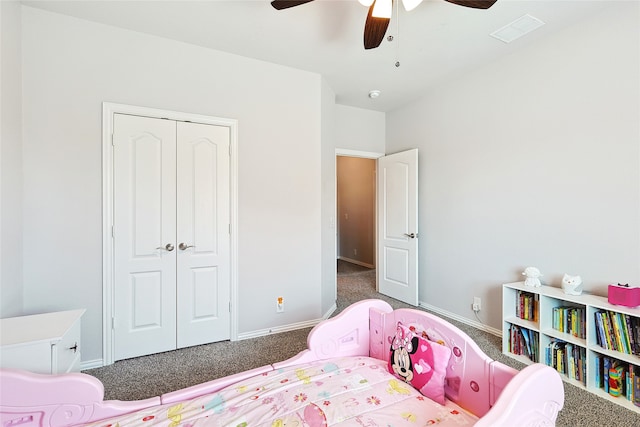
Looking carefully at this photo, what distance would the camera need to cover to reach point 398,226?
401cm

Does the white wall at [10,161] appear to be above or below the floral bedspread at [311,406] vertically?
above

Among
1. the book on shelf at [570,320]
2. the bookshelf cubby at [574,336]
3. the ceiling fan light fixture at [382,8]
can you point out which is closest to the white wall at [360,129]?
the ceiling fan light fixture at [382,8]

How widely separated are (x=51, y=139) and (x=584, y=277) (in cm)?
422

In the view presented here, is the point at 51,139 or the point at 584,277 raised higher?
the point at 51,139

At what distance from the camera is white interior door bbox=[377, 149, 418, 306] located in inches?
149

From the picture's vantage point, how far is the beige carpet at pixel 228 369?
181 cm

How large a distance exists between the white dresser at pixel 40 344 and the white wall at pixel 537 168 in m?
3.41

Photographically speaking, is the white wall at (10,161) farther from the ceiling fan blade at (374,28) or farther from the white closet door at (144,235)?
the ceiling fan blade at (374,28)

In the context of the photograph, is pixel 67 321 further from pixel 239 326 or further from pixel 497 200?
pixel 497 200

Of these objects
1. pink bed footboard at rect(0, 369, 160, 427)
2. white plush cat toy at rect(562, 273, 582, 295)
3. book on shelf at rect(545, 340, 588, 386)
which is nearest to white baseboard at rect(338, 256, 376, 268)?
book on shelf at rect(545, 340, 588, 386)

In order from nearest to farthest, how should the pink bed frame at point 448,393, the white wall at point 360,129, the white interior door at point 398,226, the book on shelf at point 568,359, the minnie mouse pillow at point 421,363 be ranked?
the pink bed frame at point 448,393 → the minnie mouse pillow at point 421,363 → the book on shelf at point 568,359 → the white interior door at point 398,226 → the white wall at point 360,129

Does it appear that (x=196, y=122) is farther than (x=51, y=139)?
Yes

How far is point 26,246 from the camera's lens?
216 centimetres

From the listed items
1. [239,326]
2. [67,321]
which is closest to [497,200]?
[239,326]
